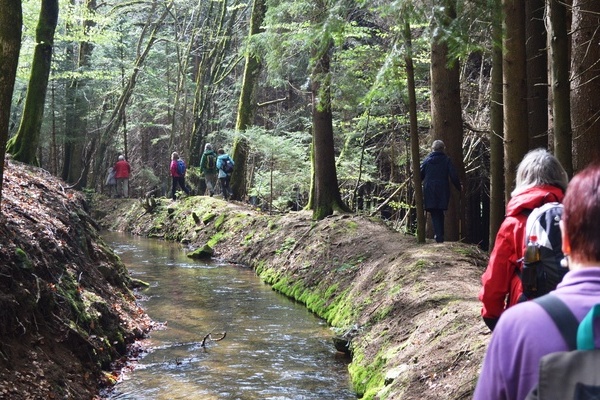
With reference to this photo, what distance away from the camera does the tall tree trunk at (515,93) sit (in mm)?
7781

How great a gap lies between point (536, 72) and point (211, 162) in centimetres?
1604

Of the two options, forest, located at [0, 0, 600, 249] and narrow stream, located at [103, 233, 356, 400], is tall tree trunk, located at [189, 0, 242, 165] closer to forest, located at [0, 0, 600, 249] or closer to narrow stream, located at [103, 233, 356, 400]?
forest, located at [0, 0, 600, 249]

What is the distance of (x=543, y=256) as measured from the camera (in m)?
3.55

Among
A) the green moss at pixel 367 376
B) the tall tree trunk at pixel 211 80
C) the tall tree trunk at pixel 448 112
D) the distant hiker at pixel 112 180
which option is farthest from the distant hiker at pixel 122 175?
the green moss at pixel 367 376

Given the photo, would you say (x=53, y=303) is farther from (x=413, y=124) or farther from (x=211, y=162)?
(x=211, y=162)

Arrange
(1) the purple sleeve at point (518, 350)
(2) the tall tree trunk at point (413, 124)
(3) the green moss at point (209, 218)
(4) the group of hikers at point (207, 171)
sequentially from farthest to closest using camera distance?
(4) the group of hikers at point (207, 171), (3) the green moss at point (209, 218), (2) the tall tree trunk at point (413, 124), (1) the purple sleeve at point (518, 350)

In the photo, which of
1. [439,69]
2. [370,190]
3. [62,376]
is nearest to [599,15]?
[439,69]

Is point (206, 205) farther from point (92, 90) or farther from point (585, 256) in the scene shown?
point (585, 256)

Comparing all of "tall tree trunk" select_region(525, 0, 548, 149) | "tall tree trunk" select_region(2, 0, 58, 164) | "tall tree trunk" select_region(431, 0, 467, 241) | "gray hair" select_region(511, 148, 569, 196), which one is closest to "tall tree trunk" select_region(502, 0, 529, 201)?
"tall tree trunk" select_region(525, 0, 548, 149)

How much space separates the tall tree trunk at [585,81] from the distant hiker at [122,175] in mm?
25426

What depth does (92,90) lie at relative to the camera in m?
30.5

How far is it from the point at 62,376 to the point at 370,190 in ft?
59.2

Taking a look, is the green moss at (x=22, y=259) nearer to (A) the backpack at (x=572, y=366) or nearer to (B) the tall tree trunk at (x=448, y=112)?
(A) the backpack at (x=572, y=366)

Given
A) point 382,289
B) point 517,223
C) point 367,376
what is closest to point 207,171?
point 382,289
